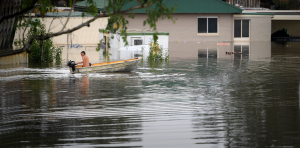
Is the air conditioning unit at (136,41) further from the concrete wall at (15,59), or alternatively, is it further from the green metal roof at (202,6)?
the green metal roof at (202,6)

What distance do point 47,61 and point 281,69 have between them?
44.8 feet

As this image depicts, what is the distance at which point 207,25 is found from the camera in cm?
5378

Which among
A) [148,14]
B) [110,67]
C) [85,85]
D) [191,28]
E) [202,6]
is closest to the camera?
[148,14]

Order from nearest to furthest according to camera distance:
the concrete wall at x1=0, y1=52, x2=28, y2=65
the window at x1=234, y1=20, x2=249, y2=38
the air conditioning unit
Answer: the concrete wall at x1=0, y1=52, x2=28, y2=65, the air conditioning unit, the window at x1=234, y1=20, x2=249, y2=38

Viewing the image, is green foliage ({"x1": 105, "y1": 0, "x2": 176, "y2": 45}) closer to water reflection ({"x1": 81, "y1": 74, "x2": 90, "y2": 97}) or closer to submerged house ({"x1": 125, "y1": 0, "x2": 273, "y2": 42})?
water reflection ({"x1": 81, "y1": 74, "x2": 90, "y2": 97})

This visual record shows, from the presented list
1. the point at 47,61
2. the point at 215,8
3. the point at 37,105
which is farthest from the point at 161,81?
the point at 215,8

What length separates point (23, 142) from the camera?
7.66 metres

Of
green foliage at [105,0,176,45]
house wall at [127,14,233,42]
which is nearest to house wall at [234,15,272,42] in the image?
house wall at [127,14,233,42]

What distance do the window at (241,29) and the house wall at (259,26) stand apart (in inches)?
25.2

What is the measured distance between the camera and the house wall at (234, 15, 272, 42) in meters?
53.6

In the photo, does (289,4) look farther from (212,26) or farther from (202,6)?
(202,6)

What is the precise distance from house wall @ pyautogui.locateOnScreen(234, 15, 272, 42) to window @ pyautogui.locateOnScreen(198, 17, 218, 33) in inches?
112

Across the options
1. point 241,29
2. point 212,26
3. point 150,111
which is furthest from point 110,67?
point 241,29

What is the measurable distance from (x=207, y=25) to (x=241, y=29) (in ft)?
15.2
